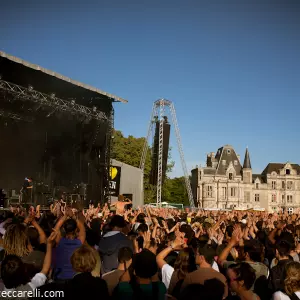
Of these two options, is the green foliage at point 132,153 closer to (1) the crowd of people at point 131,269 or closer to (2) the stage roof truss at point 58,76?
(2) the stage roof truss at point 58,76

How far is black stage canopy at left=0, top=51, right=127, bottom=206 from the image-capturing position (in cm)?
2162

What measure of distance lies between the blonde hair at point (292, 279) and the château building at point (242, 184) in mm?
70991

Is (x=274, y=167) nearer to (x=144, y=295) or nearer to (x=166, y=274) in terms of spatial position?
(x=166, y=274)

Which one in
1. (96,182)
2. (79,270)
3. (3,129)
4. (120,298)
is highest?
(3,129)

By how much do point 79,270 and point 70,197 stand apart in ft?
67.3

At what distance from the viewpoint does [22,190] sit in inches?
819

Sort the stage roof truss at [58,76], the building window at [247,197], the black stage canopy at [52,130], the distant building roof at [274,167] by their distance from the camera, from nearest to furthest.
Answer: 1. the stage roof truss at [58,76]
2. the black stage canopy at [52,130]
3. the building window at [247,197]
4. the distant building roof at [274,167]

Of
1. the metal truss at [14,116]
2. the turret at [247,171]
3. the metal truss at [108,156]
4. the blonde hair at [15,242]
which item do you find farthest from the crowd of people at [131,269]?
the turret at [247,171]

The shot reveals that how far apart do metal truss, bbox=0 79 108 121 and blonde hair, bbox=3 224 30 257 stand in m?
16.2

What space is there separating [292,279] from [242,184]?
7411 centimetres

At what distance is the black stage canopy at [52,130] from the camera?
70.9 feet

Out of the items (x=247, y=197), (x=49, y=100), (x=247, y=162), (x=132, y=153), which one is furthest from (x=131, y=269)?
(x=247, y=162)

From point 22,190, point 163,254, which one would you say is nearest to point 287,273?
point 163,254

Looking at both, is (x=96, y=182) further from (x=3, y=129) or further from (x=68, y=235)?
(x=68, y=235)
